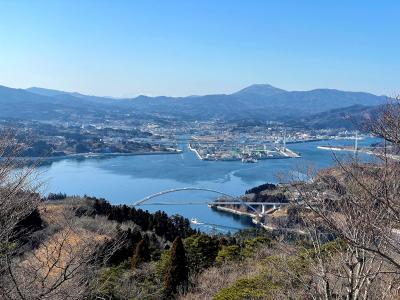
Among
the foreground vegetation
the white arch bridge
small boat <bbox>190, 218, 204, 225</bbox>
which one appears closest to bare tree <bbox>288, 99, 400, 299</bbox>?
the foreground vegetation

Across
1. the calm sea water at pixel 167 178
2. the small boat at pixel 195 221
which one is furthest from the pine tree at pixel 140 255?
the small boat at pixel 195 221

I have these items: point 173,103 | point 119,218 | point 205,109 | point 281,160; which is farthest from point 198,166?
point 173,103

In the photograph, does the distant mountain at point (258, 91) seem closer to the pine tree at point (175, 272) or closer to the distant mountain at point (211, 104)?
the distant mountain at point (211, 104)

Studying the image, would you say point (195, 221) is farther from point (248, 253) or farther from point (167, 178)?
point (248, 253)

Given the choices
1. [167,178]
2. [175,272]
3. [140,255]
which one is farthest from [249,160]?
[175,272]

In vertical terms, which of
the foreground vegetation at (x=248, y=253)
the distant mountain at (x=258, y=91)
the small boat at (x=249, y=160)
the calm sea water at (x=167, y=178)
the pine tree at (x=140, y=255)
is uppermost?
the distant mountain at (x=258, y=91)

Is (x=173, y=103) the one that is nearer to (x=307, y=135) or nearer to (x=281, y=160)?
(x=307, y=135)
